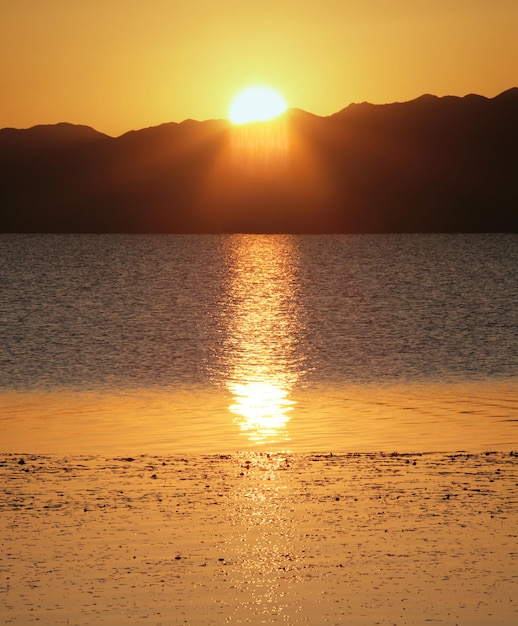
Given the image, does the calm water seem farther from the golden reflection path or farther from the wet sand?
the wet sand

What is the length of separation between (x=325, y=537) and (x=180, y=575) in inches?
121

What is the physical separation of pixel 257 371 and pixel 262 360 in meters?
5.26

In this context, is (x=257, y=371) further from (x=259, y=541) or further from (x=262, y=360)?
(x=259, y=541)

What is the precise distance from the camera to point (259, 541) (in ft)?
65.6

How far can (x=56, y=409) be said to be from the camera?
38281 mm

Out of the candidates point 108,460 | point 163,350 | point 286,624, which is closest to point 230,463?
point 108,460

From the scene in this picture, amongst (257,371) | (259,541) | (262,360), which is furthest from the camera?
(262,360)

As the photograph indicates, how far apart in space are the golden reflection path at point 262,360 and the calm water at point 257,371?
114 millimetres

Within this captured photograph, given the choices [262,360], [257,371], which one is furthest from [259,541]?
[262,360]

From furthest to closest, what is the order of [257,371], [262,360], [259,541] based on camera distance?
[262,360], [257,371], [259,541]

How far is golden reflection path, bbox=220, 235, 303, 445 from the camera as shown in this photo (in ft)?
117

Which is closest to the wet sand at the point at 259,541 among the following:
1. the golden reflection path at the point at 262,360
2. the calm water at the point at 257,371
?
the calm water at the point at 257,371

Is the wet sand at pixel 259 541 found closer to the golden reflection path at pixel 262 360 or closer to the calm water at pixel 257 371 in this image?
the calm water at pixel 257 371

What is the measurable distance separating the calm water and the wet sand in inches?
168
